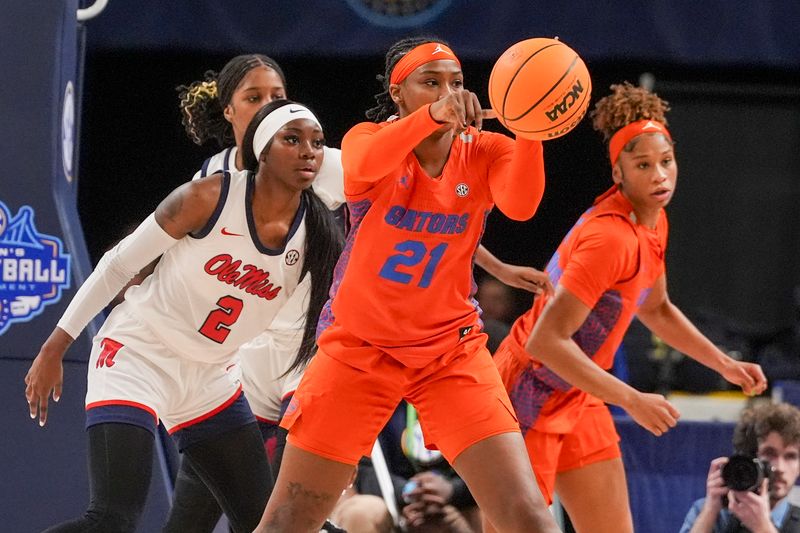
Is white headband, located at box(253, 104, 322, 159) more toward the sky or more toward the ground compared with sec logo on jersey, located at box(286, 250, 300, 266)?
more toward the sky

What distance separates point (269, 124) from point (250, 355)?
1098 millimetres

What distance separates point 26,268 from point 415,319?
2107 mm

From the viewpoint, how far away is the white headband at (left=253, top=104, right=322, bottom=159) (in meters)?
4.62

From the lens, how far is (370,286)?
13.2 ft

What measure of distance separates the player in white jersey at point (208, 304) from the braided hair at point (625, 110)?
1151 millimetres

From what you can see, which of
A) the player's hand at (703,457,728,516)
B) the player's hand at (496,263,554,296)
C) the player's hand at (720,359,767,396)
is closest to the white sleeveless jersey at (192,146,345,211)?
the player's hand at (496,263,554,296)

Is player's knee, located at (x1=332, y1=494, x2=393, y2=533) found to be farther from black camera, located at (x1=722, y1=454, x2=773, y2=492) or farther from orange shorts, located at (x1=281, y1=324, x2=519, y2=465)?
orange shorts, located at (x1=281, y1=324, x2=519, y2=465)

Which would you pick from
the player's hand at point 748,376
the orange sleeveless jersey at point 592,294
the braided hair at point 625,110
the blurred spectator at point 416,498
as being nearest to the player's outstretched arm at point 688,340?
the player's hand at point 748,376

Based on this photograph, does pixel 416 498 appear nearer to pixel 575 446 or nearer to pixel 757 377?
pixel 575 446

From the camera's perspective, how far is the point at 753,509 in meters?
4.90

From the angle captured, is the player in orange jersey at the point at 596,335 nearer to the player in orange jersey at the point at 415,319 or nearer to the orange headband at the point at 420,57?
the player in orange jersey at the point at 415,319

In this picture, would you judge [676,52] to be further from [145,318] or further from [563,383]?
[145,318]

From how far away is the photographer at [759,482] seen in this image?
16.1 feet

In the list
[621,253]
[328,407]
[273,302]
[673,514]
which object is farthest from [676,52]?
[328,407]
